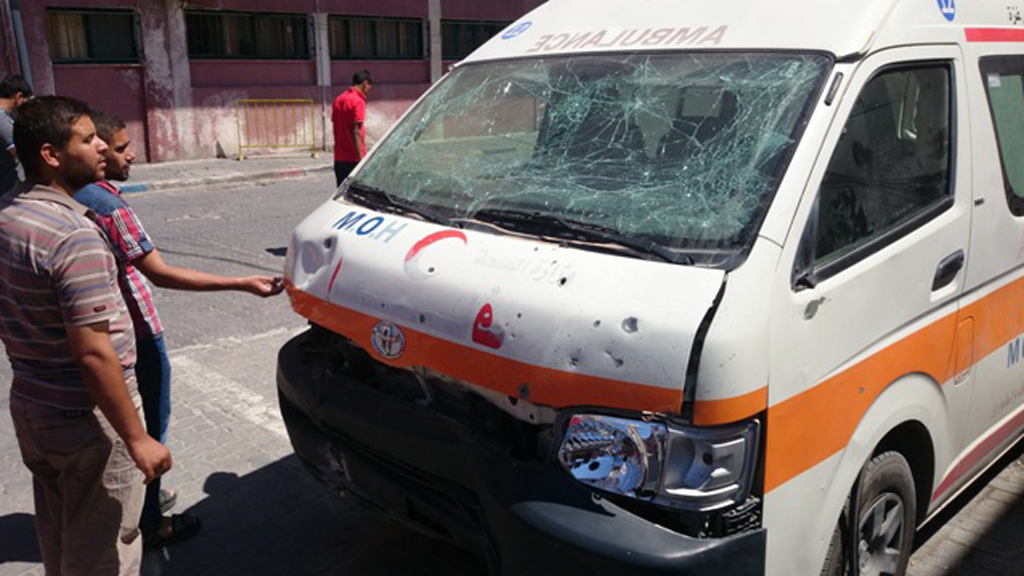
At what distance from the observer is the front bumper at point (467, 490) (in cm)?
228

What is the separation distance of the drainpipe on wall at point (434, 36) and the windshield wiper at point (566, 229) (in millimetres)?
A: 17448

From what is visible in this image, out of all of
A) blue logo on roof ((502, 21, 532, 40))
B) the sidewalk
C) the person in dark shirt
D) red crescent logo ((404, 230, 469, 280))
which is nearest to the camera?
red crescent logo ((404, 230, 469, 280))

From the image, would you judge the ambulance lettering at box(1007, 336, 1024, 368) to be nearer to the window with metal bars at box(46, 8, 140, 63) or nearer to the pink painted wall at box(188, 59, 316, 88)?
the window with metal bars at box(46, 8, 140, 63)

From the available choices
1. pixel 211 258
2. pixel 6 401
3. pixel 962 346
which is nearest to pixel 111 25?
pixel 211 258

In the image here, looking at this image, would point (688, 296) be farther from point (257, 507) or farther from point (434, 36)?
point (434, 36)

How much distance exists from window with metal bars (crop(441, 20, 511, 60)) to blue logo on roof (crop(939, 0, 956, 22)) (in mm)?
18082

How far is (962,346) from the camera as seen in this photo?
A: 3129 millimetres

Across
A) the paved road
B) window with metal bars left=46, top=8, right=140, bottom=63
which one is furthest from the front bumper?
window with metal bars left=46, top=8, right=140, bottom=63

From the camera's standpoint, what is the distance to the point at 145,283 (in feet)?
11.4

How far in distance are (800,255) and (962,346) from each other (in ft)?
3.44

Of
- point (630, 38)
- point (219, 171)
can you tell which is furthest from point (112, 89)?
point (630, 38)

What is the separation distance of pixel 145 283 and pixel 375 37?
16.7 metres

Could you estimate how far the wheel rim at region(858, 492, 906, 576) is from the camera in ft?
9.52

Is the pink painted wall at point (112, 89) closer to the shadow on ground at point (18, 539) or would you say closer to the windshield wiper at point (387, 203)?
the shadow on ground at point (18, 539)
